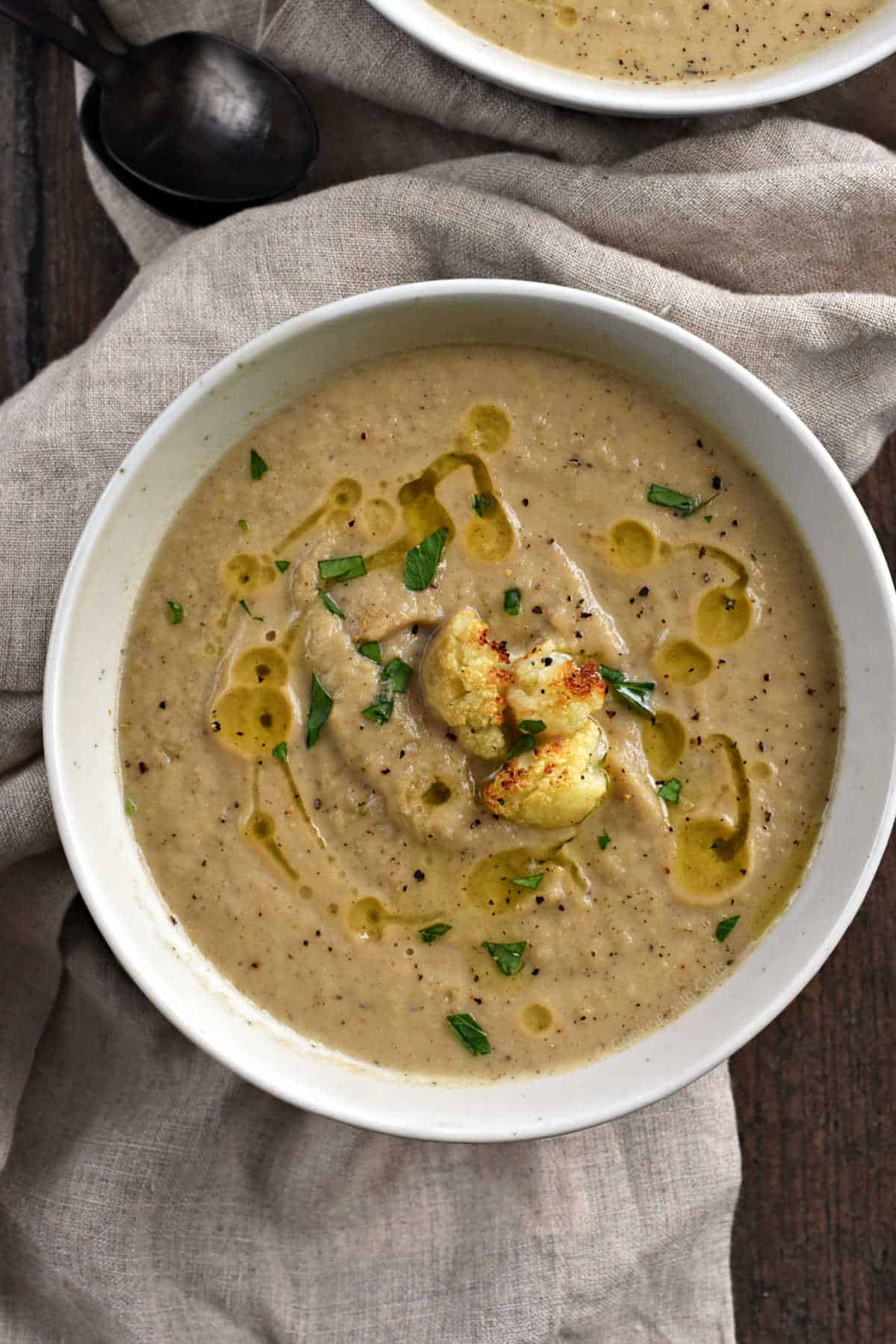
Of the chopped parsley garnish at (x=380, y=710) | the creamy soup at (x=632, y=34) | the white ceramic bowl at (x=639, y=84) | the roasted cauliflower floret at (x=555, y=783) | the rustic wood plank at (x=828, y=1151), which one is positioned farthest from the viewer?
the rustic wood plank at (x=828, y=1151)

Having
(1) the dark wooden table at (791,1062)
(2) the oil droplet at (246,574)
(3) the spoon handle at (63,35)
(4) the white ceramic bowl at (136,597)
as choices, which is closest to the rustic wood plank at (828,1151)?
(1) the dark wooden table at (791,1062)

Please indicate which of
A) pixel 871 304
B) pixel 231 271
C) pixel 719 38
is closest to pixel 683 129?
pixel 719 38

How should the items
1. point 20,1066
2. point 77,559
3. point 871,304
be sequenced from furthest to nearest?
point 20,1066 → point 871,304 → point 77,559

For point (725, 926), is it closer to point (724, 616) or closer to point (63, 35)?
point (724, 616)

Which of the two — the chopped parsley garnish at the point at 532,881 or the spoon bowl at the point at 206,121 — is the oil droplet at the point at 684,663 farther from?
the spoon bowl at the point at 206,121

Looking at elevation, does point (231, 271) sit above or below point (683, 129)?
below

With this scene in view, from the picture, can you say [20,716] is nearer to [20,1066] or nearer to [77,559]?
[77,559]

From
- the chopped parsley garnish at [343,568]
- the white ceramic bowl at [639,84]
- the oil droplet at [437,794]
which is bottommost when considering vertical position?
the oil droplet at [437,794]
